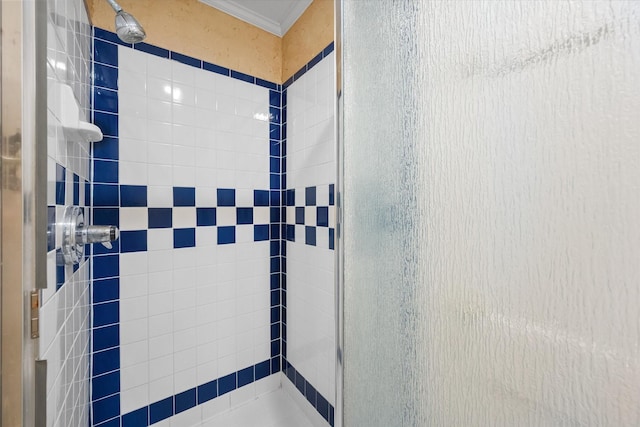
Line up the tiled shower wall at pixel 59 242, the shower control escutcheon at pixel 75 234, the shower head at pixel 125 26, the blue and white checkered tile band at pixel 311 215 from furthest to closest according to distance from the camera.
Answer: the blue and white checkered tile band at pixel 311 215, the shower head at pixel 125 26, the shower control escutcheon at pixel 75 234, the tiled shower wall at pixel 59 242

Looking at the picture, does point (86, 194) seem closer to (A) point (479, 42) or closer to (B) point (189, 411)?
(B) point (189, 411)

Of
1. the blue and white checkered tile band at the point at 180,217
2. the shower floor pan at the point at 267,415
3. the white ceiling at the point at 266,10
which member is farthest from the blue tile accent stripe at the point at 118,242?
the white ceiling at the point at 266,10

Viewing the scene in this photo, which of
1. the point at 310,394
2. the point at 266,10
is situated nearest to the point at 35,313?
the point at 310,394

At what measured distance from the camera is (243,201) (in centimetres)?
145

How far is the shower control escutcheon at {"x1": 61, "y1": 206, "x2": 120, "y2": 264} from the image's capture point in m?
0.66

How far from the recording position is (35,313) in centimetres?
39

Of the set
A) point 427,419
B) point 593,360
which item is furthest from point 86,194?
point 593,360

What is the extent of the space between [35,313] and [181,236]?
3.01ft

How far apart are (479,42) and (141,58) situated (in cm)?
138

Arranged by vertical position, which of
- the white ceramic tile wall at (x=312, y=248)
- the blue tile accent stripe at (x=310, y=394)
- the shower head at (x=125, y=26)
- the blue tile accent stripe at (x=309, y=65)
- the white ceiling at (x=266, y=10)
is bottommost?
the blue tile accent stripe at (x=310, y=394)

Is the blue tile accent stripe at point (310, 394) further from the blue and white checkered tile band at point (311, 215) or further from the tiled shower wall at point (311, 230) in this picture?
the blue and white checkered tile band at point (311, 215)

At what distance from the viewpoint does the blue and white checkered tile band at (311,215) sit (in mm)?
1235

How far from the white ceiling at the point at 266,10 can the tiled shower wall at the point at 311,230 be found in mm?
328

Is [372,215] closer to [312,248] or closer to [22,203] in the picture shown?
[22,203]
